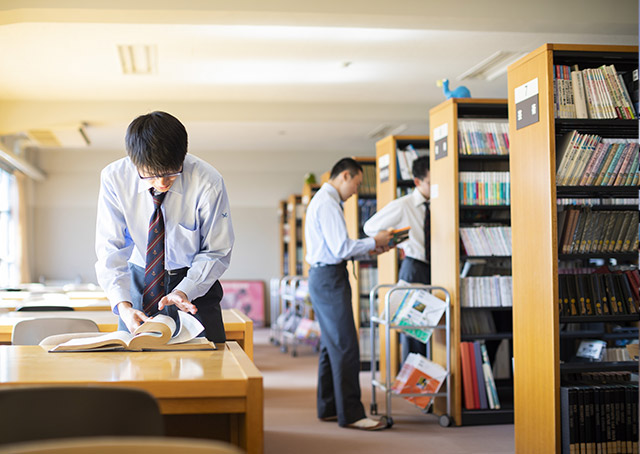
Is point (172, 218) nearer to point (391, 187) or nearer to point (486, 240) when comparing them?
point (486, 240)

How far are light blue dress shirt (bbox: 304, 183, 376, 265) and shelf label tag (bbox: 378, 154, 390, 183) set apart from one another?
147 centimetres

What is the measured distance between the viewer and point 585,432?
355cm

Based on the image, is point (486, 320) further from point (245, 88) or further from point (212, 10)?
point (245, 88)

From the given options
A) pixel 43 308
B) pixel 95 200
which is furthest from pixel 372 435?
pixel 95 200

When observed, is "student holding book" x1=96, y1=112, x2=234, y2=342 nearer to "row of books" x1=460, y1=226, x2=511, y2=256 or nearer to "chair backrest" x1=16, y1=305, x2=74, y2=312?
"chair backrest" x1=16, y1=305, x2=74, y2=312

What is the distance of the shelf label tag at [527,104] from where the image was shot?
3695 millimetres

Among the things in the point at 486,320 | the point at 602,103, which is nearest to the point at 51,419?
the point at 602,103

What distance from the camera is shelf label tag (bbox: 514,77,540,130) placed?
3.70m

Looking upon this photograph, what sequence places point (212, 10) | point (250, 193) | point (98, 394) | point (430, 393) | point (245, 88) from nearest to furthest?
point (98, 394)
point (430, 393)
point (212, 10)
point (245, 88)
point (250, 193)

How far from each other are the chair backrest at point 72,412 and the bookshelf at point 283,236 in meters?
12.1

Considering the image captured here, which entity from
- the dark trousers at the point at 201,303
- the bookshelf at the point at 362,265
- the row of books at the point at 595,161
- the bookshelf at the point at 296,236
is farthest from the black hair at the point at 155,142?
the bookshelf at the point at 296,236

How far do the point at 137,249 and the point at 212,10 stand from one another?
3.33 meters

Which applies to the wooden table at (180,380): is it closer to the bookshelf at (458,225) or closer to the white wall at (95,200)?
the bookshelf at (458,225)

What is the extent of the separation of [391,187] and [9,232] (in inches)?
337
